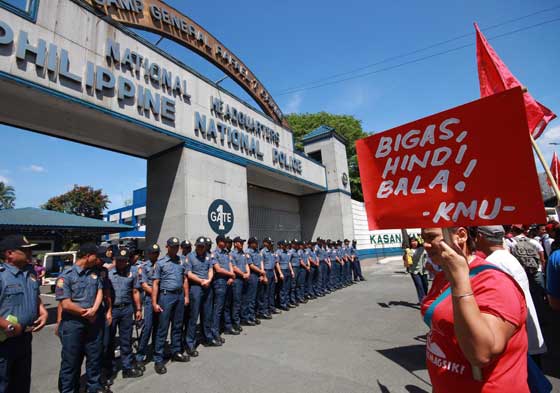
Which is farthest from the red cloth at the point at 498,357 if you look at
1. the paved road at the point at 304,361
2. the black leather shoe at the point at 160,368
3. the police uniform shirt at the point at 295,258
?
the police uniform shirt at the point at 295,258

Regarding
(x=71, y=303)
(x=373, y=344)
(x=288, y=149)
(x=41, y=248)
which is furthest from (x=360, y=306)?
(x=41, y=248)

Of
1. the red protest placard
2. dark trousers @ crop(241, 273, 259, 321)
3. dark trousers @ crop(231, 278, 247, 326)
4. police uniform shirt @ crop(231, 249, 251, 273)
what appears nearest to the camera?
the red protest placard

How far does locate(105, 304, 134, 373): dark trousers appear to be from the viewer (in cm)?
381

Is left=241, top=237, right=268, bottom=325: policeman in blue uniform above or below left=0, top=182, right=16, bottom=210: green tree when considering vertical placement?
below

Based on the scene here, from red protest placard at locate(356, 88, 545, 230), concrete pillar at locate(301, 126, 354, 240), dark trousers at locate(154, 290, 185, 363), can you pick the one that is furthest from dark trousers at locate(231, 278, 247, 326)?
concrete pillar at locate(301, 126, 354, 240)

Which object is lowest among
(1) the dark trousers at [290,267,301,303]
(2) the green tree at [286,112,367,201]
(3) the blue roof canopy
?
(1) the dark trousers at [290,267,301,303]

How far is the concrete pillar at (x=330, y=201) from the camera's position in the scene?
1611cm

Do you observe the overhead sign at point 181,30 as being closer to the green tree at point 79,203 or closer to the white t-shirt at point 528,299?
the white t-shirt at point 528,299

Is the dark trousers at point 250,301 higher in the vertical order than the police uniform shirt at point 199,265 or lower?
lower

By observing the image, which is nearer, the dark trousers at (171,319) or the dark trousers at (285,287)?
the dark trousers at (171,319)

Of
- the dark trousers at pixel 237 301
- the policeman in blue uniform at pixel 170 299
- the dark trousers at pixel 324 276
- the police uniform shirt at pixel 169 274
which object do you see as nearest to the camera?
the policeman in blue uniform at pixel 170 299

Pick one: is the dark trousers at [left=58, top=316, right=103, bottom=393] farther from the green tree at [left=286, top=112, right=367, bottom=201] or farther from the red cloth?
the green tree at [left=286, top=112, right=367, bottom=201]

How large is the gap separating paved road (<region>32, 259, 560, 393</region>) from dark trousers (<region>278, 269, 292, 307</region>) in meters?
1.04

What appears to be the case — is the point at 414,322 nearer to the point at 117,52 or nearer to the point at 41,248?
the point at 117,52
